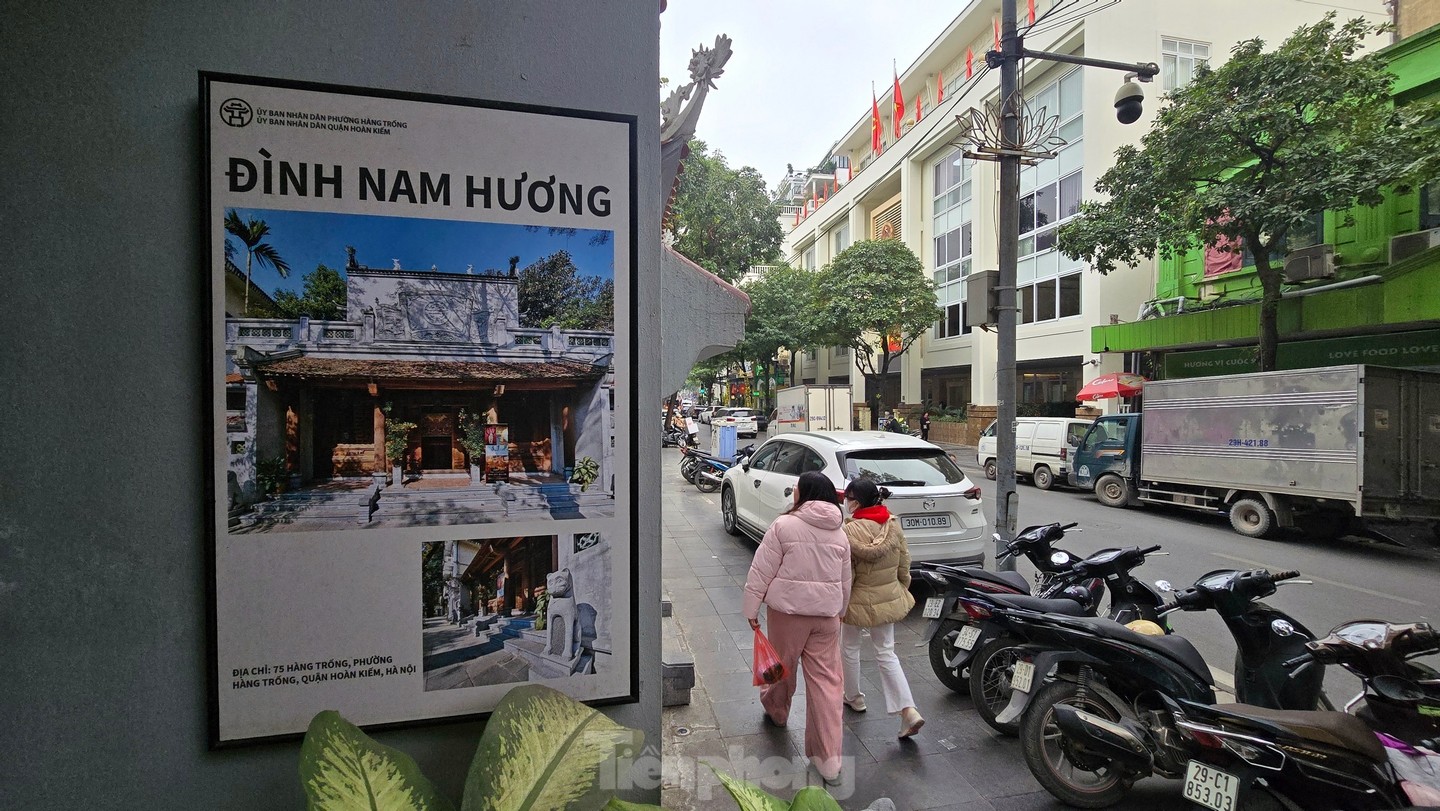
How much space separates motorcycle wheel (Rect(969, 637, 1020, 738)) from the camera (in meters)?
3.74

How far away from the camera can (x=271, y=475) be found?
5.32ft

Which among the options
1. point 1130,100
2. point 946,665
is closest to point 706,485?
point 946,665

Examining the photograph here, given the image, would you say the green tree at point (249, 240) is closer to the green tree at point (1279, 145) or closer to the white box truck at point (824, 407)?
the green tree at point (1279, 145)

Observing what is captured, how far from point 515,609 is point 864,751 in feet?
8.71

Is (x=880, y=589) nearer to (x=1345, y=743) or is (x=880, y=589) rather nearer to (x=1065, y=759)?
(x=1065, y=759)

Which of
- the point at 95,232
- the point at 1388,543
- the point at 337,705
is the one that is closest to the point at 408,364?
the point at 95,232

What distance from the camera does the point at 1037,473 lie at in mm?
14836

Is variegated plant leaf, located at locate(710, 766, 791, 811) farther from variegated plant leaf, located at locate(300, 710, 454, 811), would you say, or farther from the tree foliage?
the tree foliage

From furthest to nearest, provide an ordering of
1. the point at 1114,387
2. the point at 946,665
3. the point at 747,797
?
the point at 1114,387 → the point at 946,665 → the point at 747,797

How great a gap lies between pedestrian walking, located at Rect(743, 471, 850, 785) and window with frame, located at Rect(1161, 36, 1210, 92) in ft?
74.4

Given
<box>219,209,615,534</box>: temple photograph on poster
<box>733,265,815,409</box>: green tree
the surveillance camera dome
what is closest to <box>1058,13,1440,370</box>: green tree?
the surveillance camera dome

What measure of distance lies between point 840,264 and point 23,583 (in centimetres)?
2676

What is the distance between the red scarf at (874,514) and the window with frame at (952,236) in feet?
76.7

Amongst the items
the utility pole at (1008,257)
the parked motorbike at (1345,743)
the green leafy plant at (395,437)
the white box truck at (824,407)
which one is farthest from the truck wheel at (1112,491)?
the green leafy plant at (395,437)
